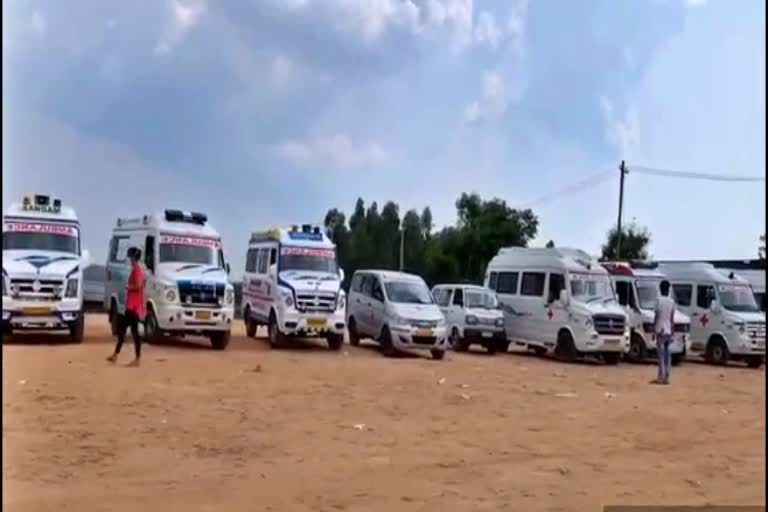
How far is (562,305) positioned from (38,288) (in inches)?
434

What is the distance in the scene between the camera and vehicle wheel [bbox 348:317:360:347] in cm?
2191

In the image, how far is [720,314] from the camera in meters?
22.4

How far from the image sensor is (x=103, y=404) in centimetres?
1084

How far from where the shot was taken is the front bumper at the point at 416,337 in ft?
63.4

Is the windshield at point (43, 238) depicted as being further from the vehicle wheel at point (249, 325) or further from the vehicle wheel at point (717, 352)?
the vehicle wheel at point (717, 352)

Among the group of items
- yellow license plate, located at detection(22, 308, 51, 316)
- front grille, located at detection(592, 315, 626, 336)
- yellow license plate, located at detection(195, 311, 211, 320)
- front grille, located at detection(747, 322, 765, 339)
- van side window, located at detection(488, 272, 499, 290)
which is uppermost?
van side window, located at detection(488, 272, 499, 290)

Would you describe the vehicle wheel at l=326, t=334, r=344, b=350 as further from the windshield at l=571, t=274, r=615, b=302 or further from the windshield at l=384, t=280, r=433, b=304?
the windshield at l=571, t=274, r=615, b=302

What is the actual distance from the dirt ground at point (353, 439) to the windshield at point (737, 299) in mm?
6486

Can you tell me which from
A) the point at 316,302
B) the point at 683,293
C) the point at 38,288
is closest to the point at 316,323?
the point at 316,302

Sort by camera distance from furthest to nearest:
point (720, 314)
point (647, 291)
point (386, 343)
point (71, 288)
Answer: point (647, 291) < point (720, 314) < point (386, 343) < point (71, 288)

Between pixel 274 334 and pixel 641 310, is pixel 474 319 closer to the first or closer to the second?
pixel 641 310

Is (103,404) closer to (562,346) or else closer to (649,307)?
(562,346)

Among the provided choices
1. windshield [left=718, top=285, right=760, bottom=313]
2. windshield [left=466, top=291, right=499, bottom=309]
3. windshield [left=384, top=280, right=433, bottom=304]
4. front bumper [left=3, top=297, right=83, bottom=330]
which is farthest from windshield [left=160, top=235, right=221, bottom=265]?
windshield [left=718, top=285, right=760, bottom=313]

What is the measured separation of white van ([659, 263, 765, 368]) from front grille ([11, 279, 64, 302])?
48.3 ft
